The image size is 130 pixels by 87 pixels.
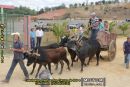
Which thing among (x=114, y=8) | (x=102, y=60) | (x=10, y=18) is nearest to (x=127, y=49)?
(x=102, y=60)

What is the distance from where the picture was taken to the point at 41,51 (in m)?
12.1

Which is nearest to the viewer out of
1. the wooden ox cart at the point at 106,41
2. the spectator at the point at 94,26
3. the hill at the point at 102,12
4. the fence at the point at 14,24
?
the spectator at the point at 94,26

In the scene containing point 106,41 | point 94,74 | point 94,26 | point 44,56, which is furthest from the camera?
point 106,41

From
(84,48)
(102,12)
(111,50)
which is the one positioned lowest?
(102,12)

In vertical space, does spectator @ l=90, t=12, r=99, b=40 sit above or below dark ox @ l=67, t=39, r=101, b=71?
above

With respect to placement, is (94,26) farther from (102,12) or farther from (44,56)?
(102,12)

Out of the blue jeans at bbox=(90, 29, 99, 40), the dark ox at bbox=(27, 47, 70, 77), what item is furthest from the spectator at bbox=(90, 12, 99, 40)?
the dark ox at bbox=(27, 47, 70, 77)

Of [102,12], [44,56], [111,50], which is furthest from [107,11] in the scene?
[44,56]

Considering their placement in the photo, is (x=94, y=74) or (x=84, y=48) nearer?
(x=94, y=74)

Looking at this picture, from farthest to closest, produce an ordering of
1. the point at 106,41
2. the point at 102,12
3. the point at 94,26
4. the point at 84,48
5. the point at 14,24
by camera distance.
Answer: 1. the point at 102,12
2. the point at 14,24
3. the point at 106,41
4. the point at 94,26
5. the point at 84,48

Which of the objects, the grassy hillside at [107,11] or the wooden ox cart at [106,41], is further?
the grassy hillside at [107,11]

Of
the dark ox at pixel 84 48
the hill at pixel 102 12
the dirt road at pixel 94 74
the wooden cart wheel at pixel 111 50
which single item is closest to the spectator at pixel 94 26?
the dark ox at pixel 84 48

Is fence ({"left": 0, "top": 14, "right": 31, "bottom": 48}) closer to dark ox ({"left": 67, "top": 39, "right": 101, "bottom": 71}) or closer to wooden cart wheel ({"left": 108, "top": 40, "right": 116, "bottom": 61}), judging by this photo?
wooden cart wheel ({"left": 108, "top": 40, "right": 116, "bottom": 61})

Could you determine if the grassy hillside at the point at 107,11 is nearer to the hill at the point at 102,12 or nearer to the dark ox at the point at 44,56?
the hill at the point at 102,12
